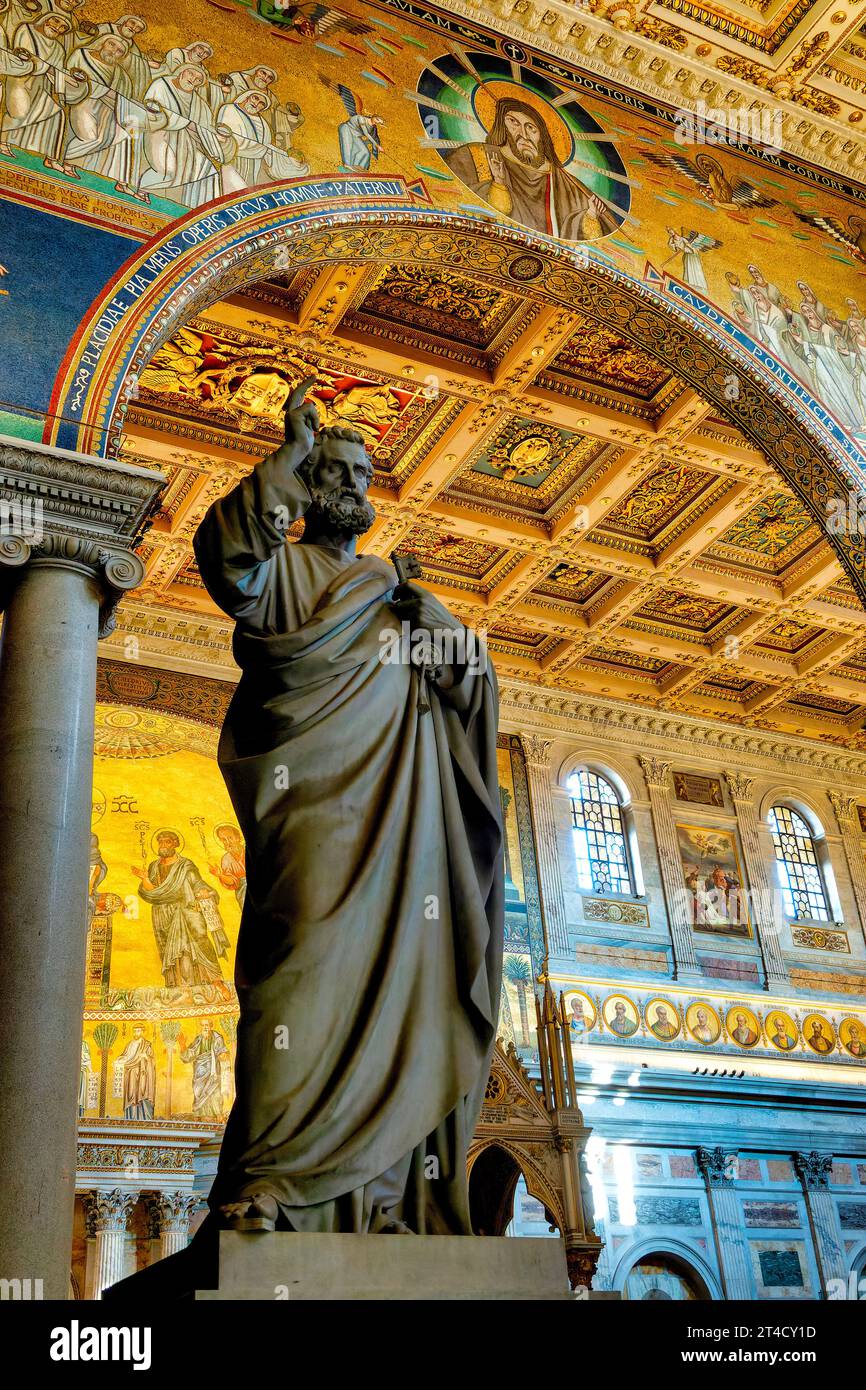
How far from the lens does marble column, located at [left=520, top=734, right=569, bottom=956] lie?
15.2 metres

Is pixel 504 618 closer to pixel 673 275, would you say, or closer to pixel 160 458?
pixel 160 458

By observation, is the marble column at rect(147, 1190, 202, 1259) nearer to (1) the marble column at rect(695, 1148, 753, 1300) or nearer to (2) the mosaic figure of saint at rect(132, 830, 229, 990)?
(2) the mosaic figure of saint at rect(132, 830, 229, 990)

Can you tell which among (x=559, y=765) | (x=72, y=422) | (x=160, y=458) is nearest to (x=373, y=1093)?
(x=72, y=422)

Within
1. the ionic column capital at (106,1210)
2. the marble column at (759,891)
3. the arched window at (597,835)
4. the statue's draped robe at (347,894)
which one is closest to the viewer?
the statue's draped robe at (347,894)

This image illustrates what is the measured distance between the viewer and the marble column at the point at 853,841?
1748 cm

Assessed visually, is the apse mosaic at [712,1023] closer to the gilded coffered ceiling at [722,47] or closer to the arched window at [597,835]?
the arched window at [597,835]

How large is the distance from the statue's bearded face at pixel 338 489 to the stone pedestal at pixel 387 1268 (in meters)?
1.76

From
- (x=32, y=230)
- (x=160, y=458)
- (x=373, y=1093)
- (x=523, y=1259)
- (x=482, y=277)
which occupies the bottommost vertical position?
(x=523, y=1259)

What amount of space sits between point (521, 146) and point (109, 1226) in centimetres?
1045

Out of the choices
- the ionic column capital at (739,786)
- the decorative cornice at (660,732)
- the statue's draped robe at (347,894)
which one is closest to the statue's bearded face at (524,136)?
the decorative cornice at (660,732)

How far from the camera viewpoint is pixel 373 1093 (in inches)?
105

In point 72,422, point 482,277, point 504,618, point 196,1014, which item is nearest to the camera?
point 72,422

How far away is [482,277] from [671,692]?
8.44 metres

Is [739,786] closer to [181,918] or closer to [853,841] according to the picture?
[853,841]
